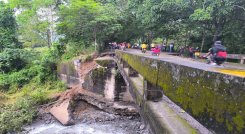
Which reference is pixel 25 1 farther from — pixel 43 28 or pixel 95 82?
pixel 95 82

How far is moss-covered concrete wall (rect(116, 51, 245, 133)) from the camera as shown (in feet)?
3.69

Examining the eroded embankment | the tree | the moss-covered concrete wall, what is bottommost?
the eroded embankment

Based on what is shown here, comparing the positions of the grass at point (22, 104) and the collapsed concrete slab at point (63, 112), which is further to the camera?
the collapsed concrete slab at point (63, 112)

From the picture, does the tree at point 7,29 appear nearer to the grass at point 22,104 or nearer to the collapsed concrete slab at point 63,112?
the grass at point 22,104

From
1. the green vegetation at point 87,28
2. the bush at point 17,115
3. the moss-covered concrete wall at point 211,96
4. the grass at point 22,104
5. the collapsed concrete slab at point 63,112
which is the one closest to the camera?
the moss-covered concrete wall at point 211,96

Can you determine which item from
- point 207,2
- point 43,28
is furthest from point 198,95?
point 43,28

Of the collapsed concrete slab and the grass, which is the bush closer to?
the grass

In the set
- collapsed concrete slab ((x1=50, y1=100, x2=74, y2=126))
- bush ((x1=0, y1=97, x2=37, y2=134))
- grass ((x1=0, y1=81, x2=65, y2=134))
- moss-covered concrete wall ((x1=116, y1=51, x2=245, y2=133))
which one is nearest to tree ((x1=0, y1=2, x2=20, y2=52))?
grass ((x1=0, y1=81, x2=65, y2=134))

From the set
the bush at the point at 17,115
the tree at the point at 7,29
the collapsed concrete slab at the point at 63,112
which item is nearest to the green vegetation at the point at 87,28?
the tree at the point at 7,29

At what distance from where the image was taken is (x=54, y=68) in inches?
859

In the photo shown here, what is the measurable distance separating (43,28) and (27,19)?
2.44 metres

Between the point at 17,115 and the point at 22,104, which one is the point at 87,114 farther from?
the point at 22,104

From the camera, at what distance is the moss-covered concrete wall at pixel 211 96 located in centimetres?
113

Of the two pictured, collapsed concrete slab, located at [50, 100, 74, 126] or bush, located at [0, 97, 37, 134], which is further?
collapsed concrete slab, located at [50, 100, 74, 126]
